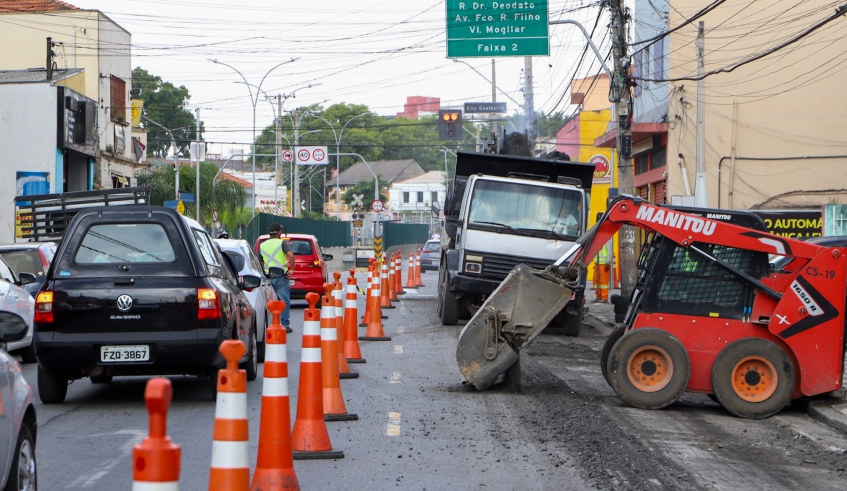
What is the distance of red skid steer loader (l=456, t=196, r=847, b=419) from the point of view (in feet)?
29.3

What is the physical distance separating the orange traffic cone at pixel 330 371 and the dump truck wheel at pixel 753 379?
11.3ft

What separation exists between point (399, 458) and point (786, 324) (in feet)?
13.7

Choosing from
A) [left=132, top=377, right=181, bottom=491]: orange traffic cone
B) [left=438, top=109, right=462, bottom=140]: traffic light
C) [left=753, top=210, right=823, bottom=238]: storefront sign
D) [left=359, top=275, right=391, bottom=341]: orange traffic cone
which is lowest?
[left=359, top=275, right=391, bottom=341]: orange traffic cone

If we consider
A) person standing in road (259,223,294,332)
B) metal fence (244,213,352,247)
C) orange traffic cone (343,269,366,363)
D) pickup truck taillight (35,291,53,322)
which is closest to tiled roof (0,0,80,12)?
metal fence (244,213,352,247)

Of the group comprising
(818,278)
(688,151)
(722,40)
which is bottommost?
(818,278)

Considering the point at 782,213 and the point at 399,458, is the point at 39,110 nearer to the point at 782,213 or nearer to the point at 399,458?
→ the point at 782,213

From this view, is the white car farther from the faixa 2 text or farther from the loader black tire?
the faixa 2 text

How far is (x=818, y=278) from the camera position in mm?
8906

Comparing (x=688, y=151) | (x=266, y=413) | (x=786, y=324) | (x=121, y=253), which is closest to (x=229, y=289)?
(x=121, y=253)

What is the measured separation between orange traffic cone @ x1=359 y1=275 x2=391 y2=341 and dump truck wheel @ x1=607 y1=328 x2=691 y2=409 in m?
6.65

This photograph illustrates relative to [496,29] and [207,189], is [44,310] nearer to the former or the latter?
[496,29]

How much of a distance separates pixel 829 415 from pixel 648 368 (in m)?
A: 1.63

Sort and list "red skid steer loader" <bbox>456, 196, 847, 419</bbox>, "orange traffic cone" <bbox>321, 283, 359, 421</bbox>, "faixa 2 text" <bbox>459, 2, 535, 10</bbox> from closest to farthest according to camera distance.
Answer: "orange traffic cone" <bbox>321, 283, 359, 421</bbox> → "red skid steer loader" <bbox>456, 196, 847, 419</bbox> → "faixa 2 text" <bbox>459, 2, 535, 10</bbox>

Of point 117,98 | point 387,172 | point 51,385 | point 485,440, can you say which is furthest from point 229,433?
point 387,172
